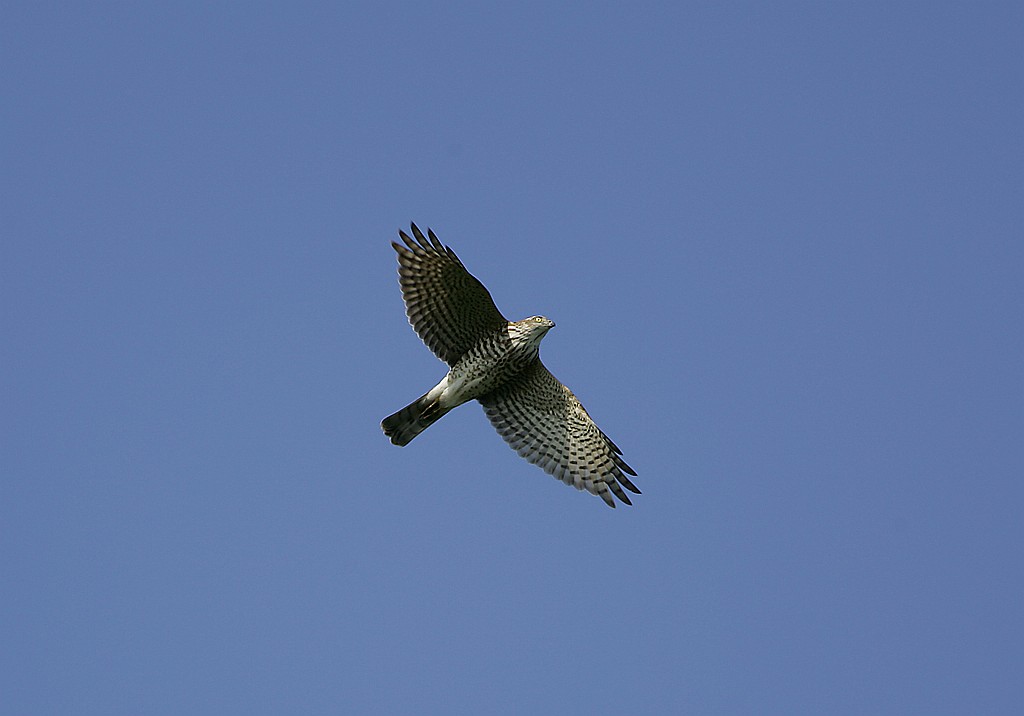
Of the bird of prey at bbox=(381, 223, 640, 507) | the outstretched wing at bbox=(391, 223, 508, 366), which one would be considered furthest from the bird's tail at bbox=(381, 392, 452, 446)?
the outstretched wing at bbox=(391, 223, 508, 366)

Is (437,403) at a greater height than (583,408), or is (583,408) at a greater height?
(583,408)

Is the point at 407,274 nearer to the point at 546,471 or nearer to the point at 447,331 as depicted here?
the point at 447,331

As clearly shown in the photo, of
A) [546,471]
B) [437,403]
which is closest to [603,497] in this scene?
[546,471]

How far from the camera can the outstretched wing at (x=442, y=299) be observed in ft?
48.8

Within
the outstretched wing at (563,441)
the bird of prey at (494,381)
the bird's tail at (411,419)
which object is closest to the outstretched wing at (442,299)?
the bird of prey at (494,381)

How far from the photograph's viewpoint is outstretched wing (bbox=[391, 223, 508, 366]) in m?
14.9

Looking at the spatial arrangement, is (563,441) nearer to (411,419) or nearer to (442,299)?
(411,419)

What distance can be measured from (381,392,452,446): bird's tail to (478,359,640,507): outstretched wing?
2.56ft

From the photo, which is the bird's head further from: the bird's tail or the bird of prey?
the bird's tail

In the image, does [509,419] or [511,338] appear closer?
[511,338]

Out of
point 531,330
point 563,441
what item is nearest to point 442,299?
point 531,330

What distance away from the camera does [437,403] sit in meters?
15.5

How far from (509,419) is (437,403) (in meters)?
1.09

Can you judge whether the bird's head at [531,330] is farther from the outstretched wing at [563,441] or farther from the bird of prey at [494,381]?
the outstretched wing at [563,441]
